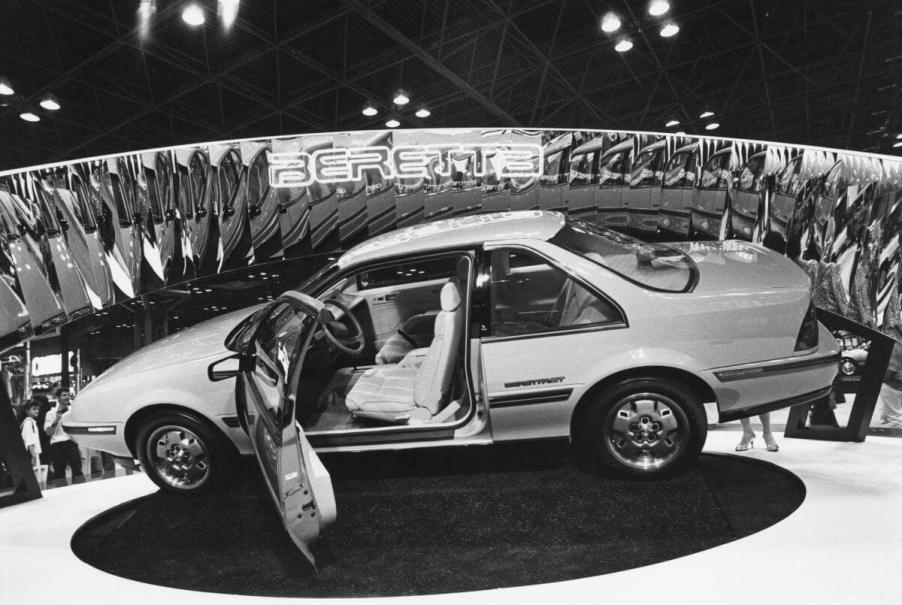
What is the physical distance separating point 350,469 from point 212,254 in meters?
1.69

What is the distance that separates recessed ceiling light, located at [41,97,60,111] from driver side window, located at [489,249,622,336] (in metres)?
9.74

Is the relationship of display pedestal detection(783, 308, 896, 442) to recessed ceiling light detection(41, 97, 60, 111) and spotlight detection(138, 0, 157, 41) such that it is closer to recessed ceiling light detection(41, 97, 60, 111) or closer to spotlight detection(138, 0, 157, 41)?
spotlight detection(138, 0, 157, 41)

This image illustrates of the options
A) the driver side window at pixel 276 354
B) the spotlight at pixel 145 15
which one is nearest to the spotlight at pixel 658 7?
the spotlight at pixel 145 15

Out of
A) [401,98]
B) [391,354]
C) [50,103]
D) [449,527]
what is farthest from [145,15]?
[449,527]

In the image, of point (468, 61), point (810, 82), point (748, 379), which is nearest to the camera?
point (748, 379)

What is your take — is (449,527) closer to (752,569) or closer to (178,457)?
(752,569)

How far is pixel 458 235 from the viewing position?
279 centimetres

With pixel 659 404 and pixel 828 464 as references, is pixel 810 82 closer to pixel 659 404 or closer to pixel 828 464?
pixel 828 464

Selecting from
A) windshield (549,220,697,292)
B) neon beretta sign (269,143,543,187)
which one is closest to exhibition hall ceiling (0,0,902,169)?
neon beretta sign (269,143,543,187)

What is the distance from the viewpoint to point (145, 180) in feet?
11.5

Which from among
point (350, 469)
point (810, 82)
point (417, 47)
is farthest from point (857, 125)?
point (350, 469)

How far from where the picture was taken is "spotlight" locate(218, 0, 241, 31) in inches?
283

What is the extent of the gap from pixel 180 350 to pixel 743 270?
292cm

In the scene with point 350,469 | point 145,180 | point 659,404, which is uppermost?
point 145,180
